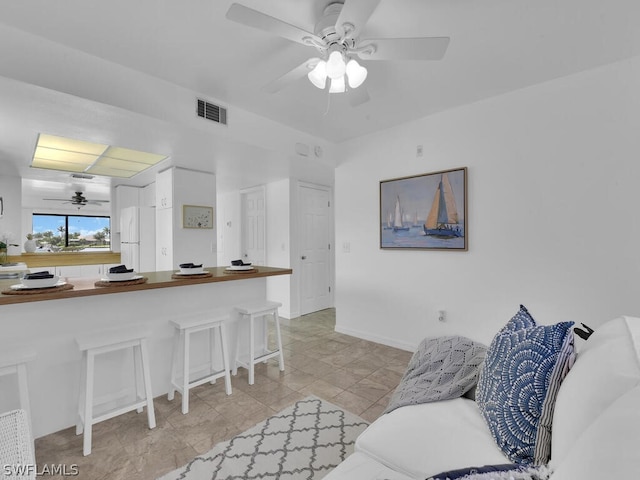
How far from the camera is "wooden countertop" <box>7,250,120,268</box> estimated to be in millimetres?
4884

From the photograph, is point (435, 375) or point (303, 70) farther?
point (303, 70)

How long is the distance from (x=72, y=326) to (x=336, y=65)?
Answer: 92.2 inches

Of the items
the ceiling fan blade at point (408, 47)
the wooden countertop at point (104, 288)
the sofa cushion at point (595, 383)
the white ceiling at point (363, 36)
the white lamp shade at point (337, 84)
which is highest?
the white ceiling at point (363, 36)

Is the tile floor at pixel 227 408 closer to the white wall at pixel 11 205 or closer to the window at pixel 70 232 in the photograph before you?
the white wall at pixel 11 205

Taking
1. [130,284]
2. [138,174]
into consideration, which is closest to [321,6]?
[130,284]

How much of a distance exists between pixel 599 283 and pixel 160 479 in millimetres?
3113

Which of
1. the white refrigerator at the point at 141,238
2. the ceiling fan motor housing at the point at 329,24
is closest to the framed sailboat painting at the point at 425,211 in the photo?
the ceiling fan motor housing at the point at 329,24

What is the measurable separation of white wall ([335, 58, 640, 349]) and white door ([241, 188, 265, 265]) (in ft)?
7.34

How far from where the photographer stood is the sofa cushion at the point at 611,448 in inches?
19.2

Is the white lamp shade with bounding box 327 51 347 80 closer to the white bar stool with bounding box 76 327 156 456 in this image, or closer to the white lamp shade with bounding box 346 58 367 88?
the white lamp shade with bounding box 346 58 367 88

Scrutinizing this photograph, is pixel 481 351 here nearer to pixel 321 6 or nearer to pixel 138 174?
pixel 321 6

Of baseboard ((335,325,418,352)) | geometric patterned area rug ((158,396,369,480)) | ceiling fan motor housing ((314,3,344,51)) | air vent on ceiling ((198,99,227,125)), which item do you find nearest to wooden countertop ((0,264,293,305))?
geometric patterned area rug ((158,396,369,480))

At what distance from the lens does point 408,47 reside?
5.38ft

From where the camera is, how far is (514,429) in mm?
1049
